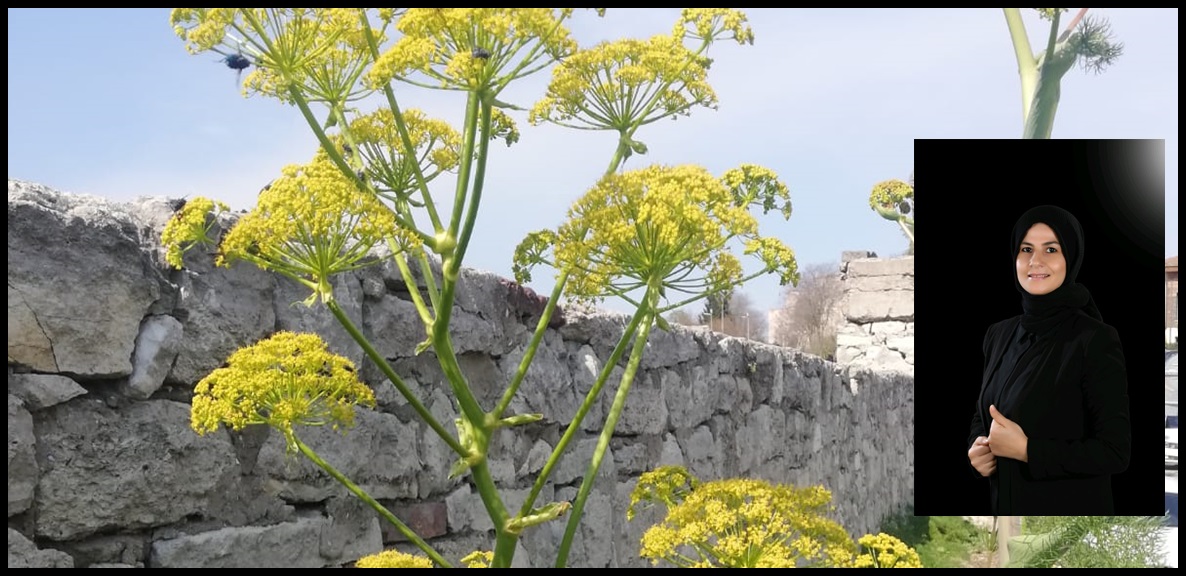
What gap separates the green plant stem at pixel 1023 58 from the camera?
5262 millimetres

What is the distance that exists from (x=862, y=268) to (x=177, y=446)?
27.8ft

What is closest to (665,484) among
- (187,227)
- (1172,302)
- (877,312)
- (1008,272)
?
(187,227)

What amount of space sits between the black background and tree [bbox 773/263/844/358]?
37.7 feet

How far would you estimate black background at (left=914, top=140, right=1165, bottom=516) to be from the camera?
3.68 meters

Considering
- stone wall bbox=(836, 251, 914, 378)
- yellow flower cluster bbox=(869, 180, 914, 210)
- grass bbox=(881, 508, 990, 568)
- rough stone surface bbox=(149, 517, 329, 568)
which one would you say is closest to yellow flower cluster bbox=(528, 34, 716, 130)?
rough stone surface bbox=(149, 517, 329, 568)

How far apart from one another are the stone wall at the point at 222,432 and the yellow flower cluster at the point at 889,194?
15.9 feet

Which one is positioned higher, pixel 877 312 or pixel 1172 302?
pixel 1172 302

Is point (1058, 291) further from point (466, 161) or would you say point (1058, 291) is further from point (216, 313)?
point (216, 313)

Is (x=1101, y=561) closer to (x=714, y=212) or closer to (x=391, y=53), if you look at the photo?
(x=714, y=212)

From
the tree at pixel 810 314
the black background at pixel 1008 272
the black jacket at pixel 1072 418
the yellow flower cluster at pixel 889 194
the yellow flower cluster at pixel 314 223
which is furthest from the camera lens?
the tree at pixel 810 314

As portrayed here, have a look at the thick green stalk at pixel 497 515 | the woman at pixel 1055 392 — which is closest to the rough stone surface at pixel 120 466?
the thick green stalk at pixel 497 515

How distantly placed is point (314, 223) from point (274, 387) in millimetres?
380

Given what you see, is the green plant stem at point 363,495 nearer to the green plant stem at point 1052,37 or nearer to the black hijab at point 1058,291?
the black hijab at point 1058,291

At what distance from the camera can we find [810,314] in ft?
57.1
